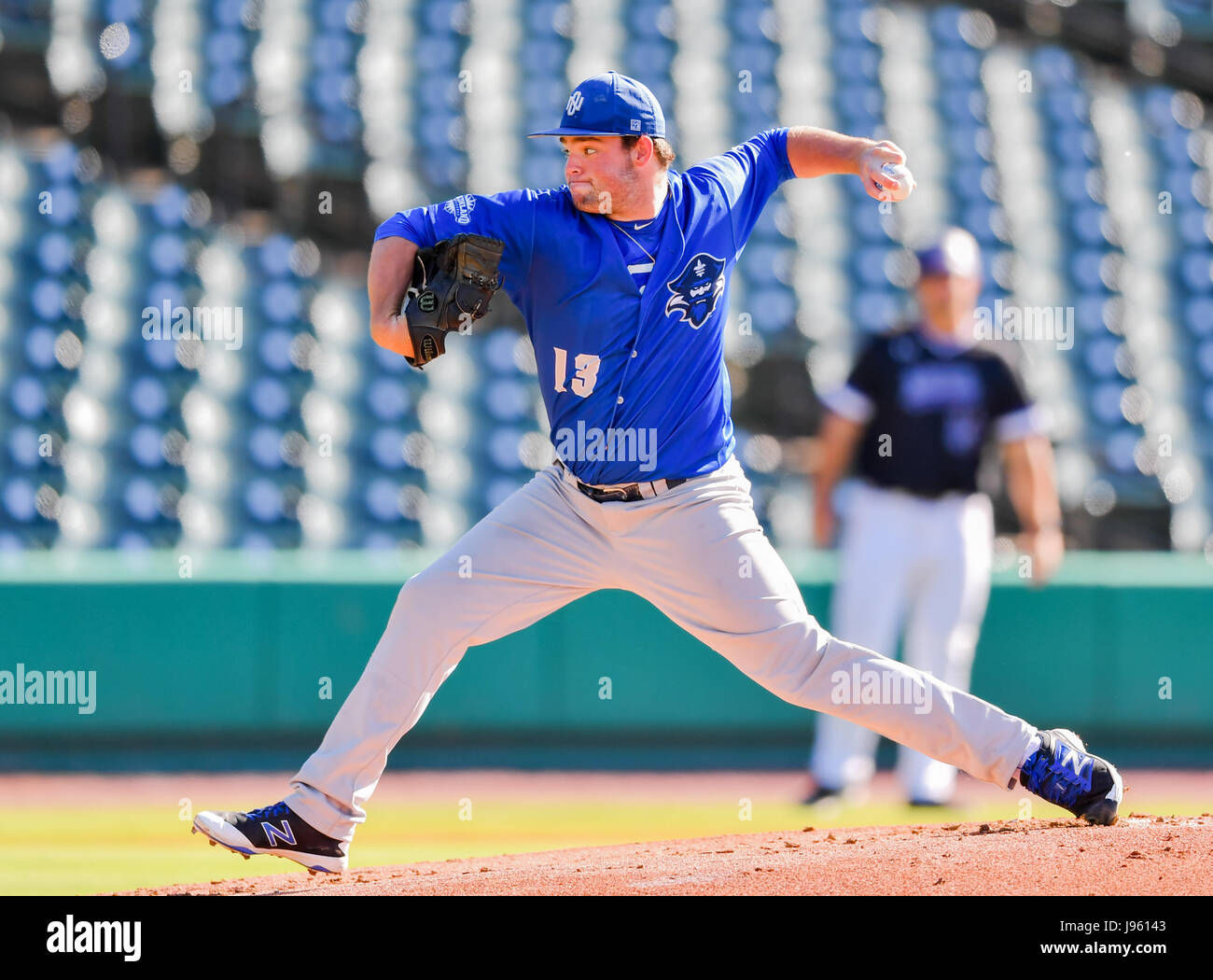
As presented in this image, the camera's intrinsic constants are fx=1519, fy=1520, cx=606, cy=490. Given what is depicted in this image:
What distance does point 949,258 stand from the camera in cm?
527

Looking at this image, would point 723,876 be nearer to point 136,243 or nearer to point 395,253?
point 395,253

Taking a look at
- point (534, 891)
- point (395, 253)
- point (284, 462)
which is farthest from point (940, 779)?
point (284, 462)

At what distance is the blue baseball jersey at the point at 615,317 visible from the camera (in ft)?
10.6

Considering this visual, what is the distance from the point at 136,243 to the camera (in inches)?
329

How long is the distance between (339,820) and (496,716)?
3.34 m

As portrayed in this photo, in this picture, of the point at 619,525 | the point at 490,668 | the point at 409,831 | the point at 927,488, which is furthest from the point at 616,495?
the point at 490,668

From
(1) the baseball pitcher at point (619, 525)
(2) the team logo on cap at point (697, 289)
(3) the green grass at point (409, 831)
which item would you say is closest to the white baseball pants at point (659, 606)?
(1) the baseball pitcher at point (619, 525)

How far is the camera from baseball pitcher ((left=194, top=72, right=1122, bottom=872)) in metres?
3.25

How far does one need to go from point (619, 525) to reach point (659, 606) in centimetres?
20

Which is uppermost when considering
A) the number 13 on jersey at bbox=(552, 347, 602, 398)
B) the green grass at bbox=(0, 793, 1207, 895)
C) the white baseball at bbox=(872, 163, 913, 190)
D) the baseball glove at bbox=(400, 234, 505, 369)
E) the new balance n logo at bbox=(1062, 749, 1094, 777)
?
the white baseball at bbox=(872, 163, 913, 190)

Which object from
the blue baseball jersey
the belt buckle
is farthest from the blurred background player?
the belt buckle

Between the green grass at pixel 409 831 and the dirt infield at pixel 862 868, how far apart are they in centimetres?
88

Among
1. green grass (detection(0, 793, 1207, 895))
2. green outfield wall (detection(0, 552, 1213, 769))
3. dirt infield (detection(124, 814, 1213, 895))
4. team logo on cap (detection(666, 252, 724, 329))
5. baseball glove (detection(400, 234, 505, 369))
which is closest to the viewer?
baseball glove (detection(400, 234, 505, 369))

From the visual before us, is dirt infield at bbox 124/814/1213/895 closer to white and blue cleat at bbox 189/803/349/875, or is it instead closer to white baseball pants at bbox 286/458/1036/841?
white and blue cleat at bbox 189/803/349/875
